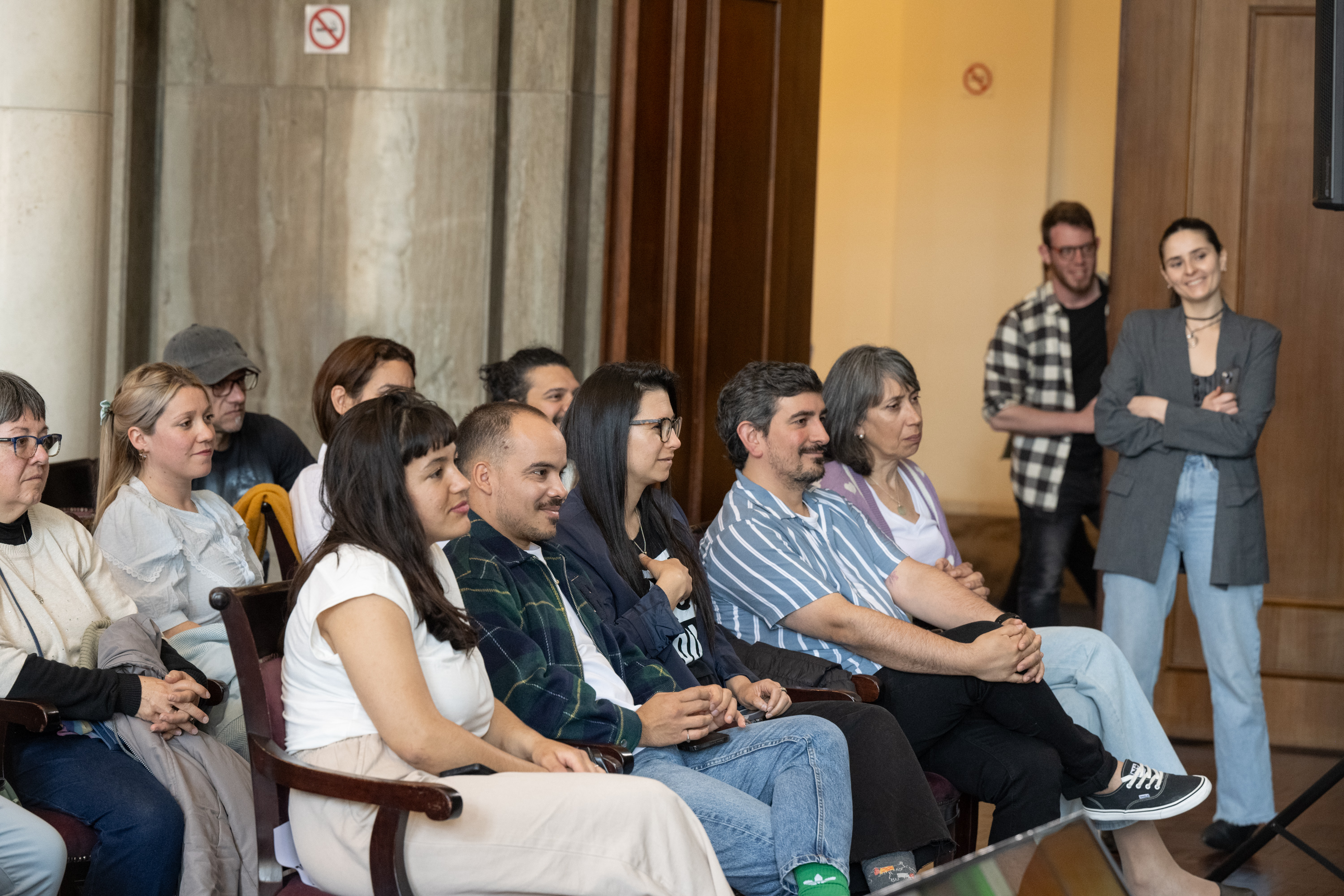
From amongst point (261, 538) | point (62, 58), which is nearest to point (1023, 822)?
point (261, 538)

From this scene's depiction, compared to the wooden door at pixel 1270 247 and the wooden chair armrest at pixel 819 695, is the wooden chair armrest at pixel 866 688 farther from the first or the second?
the wooden door at pixel 1270 247

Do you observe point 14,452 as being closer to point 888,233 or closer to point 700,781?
point 700,781

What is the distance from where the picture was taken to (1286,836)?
3564mm

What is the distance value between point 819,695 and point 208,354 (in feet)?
6.85

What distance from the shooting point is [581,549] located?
112 inches

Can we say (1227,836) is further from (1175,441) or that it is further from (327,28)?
(327,28)

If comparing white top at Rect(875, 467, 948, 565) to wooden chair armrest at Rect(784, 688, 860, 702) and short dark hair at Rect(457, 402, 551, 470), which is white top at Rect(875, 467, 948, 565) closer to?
wooden chair armrest at Rect(784, 688, 860, 702)

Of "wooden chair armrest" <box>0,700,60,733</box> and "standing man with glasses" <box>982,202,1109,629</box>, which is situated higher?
"standing man with glasses" <box>982,202,1109,629</box>

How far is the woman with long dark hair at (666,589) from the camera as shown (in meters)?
2.65

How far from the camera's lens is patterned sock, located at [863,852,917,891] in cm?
261

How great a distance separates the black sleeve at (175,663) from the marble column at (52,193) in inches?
68.0

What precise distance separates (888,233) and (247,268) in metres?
5.90

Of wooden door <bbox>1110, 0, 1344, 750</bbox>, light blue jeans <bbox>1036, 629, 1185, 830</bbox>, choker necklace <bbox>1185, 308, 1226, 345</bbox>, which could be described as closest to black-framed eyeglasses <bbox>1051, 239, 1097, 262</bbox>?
wooden door <bbox>1110, 0, 1344, 750</bbox>

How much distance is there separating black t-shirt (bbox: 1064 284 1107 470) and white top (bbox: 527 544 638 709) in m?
3.19
